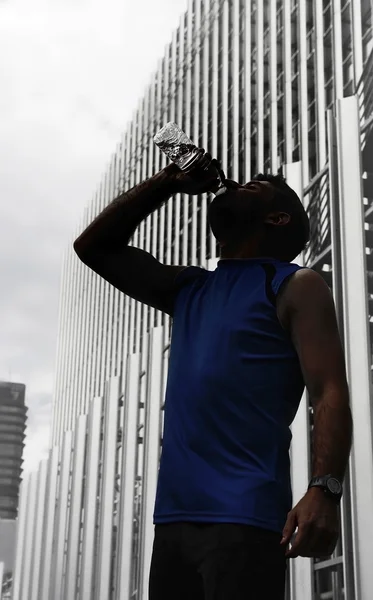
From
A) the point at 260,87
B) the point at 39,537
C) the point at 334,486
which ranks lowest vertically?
the point at 334,486

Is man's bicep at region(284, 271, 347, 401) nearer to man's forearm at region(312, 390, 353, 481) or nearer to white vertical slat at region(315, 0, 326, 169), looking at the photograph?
man's forearm at region(312, 390, 353, 481)

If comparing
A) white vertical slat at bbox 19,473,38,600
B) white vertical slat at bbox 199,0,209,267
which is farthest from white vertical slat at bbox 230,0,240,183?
white vertical slat at bbox 19,473,38,600

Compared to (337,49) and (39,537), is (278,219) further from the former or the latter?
(337,49)

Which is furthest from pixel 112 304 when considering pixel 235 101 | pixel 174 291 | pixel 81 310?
pixel 174 291

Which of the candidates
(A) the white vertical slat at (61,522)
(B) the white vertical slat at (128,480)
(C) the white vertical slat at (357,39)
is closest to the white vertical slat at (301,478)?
(B) the white vertical slat at (128,480)

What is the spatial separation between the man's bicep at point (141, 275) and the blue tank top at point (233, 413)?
241 mm

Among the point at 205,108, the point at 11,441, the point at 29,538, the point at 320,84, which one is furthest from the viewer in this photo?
the point at 11,441

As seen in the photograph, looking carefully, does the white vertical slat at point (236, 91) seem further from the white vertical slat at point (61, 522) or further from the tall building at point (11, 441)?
the tall building at point (11, 441)

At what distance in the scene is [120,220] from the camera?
2.89 m

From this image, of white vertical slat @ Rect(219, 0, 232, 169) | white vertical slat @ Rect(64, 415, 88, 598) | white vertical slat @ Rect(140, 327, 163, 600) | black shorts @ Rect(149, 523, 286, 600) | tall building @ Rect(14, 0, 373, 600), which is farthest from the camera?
white vertical slat @ Rect(219, 0, 232, 169)

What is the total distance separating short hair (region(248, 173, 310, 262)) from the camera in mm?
2752

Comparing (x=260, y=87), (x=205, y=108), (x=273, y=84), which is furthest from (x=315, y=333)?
(x=205, y=108)

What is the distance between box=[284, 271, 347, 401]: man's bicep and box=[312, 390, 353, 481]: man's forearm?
43mm

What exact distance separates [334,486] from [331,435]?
0.12 metres
